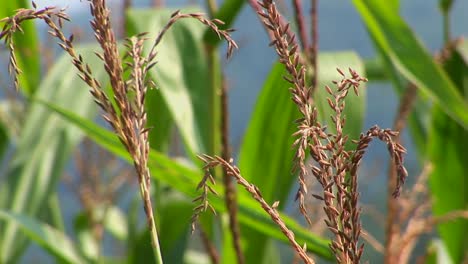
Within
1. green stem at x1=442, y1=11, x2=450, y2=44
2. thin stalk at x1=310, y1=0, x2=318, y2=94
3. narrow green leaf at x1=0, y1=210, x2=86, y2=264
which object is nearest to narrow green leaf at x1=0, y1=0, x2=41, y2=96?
narrow green leaf at x1=0, y1=210, x2=86, y2=264

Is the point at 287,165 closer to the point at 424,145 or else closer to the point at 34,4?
the point at 424,145

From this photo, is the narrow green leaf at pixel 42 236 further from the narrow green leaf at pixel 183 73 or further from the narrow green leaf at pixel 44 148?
the narrow green leaf at pixel 183 73

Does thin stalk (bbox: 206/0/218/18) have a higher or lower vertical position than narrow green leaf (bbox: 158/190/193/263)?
higher

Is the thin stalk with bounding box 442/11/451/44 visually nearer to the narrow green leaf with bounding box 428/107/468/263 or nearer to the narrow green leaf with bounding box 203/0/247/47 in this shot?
the narrow green leaf with bounding box 428/107/468/263

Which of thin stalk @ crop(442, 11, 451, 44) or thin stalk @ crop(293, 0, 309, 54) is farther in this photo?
thin stalk @ crop(442, 11, 451, 44)

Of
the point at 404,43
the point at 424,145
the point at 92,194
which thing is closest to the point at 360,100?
the point at 404,43
